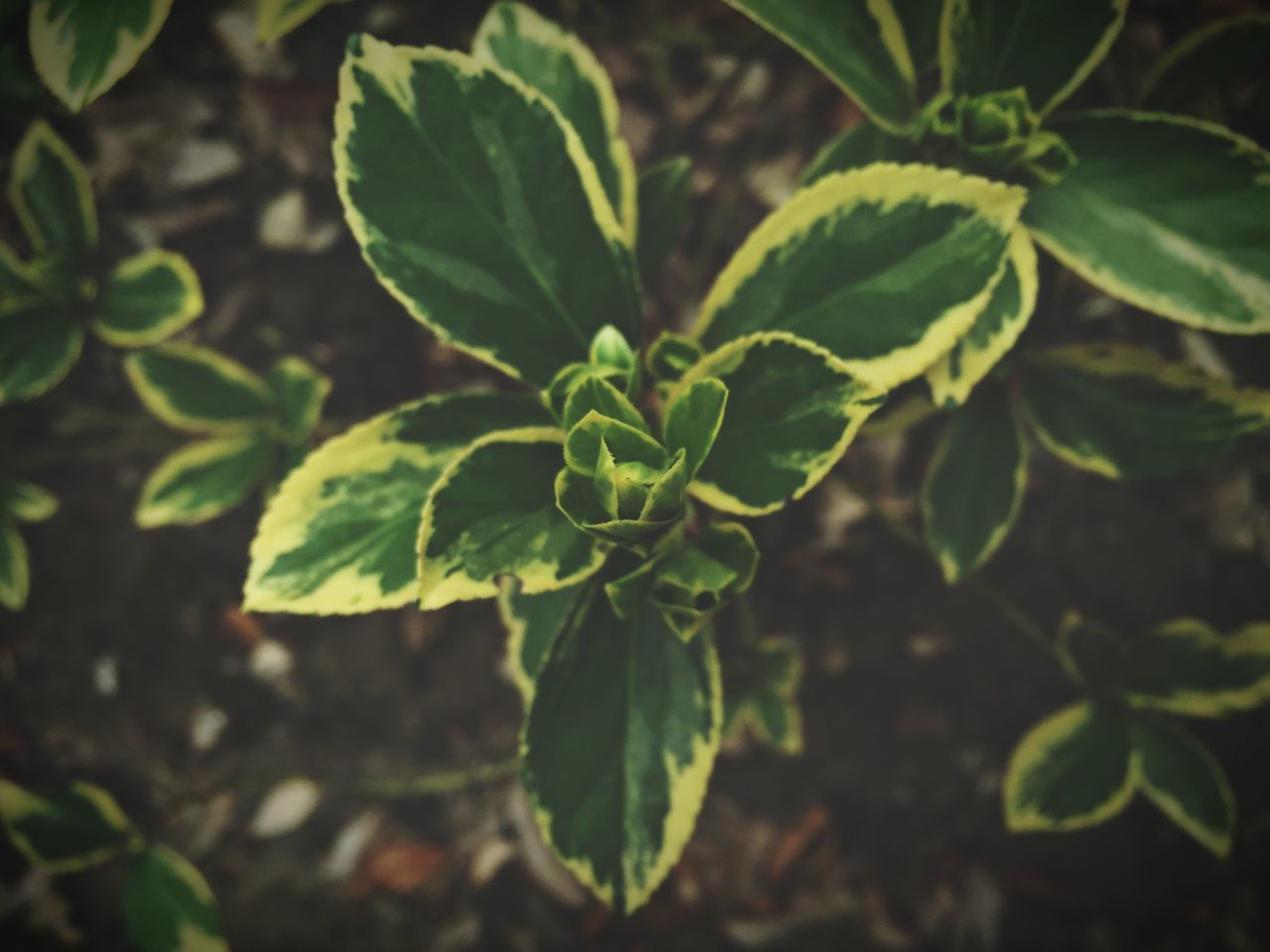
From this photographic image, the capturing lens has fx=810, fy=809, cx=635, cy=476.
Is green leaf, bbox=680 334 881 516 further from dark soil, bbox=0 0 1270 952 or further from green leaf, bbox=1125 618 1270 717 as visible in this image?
green leaf, bbox=1125 618 1270 717

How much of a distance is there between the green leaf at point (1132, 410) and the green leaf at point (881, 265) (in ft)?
1.18

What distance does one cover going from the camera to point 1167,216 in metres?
0.68

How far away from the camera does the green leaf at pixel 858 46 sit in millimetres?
668

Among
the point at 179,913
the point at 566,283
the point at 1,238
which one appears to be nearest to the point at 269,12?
the point at 566,283

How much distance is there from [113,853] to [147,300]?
78 cm

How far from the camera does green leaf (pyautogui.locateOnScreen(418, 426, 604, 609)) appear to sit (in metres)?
0.55

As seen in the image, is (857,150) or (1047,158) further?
(857,150)

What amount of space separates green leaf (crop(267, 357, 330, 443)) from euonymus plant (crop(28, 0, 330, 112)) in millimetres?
425

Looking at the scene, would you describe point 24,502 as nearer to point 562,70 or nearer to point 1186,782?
point 562,70

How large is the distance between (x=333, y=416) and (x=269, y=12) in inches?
27.0

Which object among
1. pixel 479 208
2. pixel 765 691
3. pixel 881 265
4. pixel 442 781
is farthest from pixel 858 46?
pixel 442 781

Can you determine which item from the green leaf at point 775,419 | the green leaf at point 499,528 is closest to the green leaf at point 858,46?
the green leaf at point 775,419

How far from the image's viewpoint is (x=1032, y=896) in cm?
127

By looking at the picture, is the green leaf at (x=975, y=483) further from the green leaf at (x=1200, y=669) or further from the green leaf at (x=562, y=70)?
the green leaf at (x=562, y=70)
